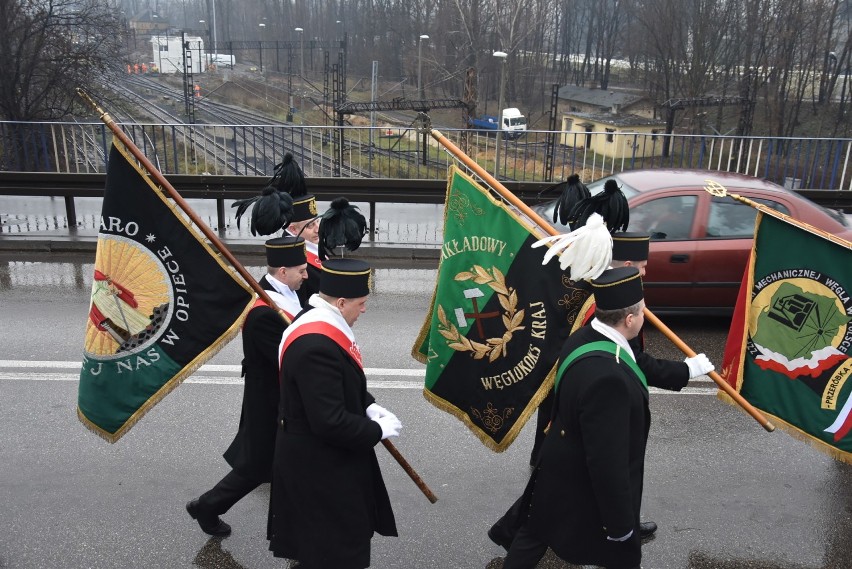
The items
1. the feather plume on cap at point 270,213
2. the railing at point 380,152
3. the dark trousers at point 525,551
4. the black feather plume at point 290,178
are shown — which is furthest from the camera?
the railing at point 380,152

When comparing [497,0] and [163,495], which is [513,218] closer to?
[163,495]

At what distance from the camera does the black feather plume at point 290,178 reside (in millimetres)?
5664

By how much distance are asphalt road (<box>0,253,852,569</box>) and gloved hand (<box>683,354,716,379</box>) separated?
1.15 metres

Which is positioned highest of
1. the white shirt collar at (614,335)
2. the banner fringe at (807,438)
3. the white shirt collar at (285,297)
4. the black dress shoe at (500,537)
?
the white shirt collar at (614,335)

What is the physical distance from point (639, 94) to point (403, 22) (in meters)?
31.0

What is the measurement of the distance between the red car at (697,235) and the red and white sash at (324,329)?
4976 millimetres

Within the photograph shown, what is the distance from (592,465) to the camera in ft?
10.7

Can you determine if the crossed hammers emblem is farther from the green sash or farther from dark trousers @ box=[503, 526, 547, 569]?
dark trousers @ box=[503, 526, 547, 569]

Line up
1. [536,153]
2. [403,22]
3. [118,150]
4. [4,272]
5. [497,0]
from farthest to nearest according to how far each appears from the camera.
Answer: [403,22]
[497,0]
[536,153]
[4,272]
[118,150]

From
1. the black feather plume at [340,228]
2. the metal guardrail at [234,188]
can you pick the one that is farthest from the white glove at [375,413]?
the metal guardrail at [234,188]

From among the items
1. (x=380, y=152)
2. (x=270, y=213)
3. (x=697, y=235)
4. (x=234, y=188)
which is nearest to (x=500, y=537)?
(x=270, y=213)

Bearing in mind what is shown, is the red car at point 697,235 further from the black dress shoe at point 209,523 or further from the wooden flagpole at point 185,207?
the black dress shoe at point 209,523

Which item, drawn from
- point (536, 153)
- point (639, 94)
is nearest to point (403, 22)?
point (639, 94)

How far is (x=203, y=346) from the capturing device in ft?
14.3
